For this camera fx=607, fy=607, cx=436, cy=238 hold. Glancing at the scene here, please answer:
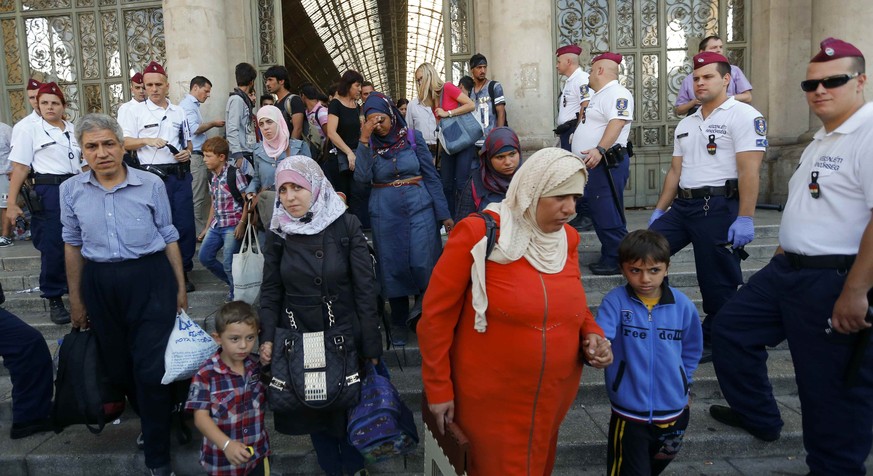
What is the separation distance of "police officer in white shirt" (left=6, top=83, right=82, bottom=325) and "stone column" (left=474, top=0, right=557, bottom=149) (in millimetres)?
4984

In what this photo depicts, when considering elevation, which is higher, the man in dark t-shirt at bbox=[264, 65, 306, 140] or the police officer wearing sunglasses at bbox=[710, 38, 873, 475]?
the man in dark t-shirt at bbox=[264, 65, 306, 140]

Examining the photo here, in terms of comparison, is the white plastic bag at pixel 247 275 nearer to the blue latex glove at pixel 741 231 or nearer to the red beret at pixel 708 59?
the blue latex glove at pixel 741 231

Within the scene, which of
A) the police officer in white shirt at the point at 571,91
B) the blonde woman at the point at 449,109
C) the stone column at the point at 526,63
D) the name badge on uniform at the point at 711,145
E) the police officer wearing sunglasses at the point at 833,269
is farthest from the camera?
the stone column at the point at 526,63

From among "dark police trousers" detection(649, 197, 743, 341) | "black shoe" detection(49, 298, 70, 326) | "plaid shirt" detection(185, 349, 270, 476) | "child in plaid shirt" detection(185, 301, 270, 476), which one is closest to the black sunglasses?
"dark police trousers" detection(649, 197, 743, 341)

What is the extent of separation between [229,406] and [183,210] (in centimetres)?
313

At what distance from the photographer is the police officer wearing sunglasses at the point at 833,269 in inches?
108

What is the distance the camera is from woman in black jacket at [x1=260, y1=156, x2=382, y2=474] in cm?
322

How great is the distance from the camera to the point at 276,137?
496 centimetres

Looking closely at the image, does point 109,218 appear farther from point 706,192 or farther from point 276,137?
point 706,192

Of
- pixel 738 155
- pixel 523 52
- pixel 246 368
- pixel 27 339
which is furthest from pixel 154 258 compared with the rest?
pixel 523 52

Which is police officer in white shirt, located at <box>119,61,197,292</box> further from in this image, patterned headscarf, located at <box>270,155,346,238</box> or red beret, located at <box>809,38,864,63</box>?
red beret, located at <box>809,38,864,63</box>

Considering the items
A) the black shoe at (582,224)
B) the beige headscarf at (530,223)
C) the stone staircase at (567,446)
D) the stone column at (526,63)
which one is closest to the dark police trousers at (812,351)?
the stone staircase at (567,446)

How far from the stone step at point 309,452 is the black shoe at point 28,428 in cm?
8

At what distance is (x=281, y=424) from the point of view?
3.20 meters
